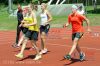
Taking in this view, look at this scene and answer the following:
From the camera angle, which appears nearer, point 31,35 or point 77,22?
point 77,22

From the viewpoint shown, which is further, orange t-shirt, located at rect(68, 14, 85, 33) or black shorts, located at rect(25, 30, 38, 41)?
black shorts, located at rect(25, 30, 38, 41)

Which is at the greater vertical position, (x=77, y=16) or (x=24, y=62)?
(x=77, y=16)

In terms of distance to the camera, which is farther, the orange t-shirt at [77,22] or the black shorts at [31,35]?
the black shorts at [31,35]

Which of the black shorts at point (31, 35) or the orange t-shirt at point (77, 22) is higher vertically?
the orange t-shirt at point (77, 22)

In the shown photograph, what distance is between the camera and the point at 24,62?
41.9ft

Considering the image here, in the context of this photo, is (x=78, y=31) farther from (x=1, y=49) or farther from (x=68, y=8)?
(x=68, y=8)

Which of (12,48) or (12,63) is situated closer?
(12,63)

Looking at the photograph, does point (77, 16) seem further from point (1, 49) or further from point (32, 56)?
point (1, 49)

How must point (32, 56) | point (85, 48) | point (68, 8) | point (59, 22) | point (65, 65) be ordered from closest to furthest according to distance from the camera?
1. point (65, 65)
2. point (32, 56)
3. point (85, 48)
4. point (59, 22)
5. point (68, 8)

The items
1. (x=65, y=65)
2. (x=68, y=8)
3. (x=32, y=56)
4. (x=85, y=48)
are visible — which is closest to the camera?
(x=65, y=65)

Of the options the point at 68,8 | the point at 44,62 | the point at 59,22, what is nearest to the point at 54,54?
the point at 44,62

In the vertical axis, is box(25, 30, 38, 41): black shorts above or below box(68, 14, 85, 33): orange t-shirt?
below

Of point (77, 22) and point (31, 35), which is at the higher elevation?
point (77, 22)

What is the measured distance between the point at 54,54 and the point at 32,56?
854mm
